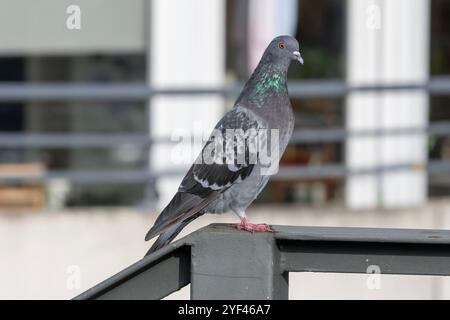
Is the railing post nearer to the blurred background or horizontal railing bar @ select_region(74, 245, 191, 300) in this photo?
horizontal railing bar @ select_region(74, 245, 191, 300)

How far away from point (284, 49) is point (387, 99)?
5156 mm

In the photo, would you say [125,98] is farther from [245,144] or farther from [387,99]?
[245,144]

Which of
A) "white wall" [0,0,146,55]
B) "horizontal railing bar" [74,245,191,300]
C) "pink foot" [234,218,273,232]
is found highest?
"white wall" [0,0,146,55]

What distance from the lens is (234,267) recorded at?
2.88 meters

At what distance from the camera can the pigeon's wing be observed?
13.0 feet

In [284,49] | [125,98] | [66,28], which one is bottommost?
[125,98]

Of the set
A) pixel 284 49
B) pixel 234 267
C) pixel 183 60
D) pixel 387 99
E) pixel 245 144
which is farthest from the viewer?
pixel 387 99

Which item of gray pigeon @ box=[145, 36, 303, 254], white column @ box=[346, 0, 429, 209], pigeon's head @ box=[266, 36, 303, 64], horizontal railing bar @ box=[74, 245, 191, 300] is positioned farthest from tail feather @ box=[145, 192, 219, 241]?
white column @ box=[346, 0, 429, 209]

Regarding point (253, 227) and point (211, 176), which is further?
point (211, 176)

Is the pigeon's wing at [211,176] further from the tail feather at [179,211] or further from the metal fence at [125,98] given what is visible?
the metal fence at [125,98]

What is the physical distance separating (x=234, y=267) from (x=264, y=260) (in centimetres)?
8

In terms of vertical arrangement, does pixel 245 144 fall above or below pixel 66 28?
below

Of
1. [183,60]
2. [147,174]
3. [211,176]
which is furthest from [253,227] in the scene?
[183,60]

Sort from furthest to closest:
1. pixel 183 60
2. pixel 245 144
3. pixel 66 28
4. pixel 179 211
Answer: pixel 183 60 → pixel 66 28 → pixel 245 144 → pixel 179 211
